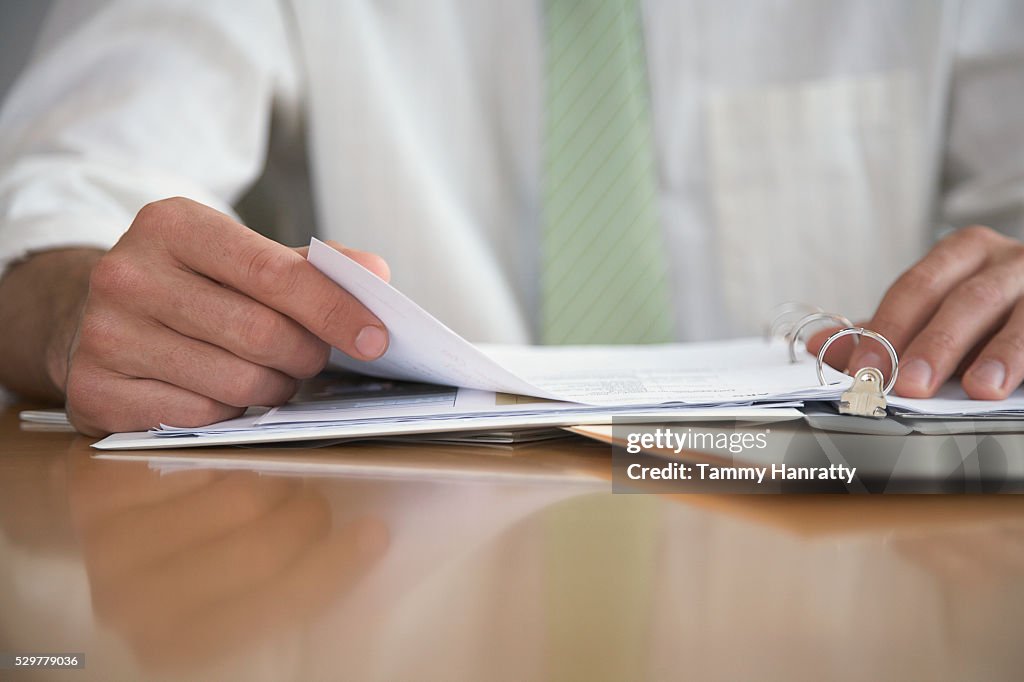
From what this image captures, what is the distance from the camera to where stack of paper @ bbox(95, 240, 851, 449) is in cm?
43

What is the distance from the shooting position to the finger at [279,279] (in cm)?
46

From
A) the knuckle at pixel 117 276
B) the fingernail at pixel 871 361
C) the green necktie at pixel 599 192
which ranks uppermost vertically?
the green necktie at pixel 599 192

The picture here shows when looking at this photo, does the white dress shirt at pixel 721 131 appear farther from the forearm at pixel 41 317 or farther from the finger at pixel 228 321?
the finger at pixel 228 321

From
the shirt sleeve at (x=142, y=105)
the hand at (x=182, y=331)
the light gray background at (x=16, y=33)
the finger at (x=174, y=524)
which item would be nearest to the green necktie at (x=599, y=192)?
the shirt sleeve at (x=142, y=105)

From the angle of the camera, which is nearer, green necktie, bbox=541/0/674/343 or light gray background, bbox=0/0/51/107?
green necktie, bbox=541/0/674/343

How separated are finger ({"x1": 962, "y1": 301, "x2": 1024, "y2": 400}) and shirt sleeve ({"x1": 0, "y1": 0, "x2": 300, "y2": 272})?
2.56ft

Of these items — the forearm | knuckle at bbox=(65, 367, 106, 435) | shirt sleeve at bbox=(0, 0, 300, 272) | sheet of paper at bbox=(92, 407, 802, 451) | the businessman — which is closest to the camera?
sheet of paper at bbox=(92, 407, 802, 451)

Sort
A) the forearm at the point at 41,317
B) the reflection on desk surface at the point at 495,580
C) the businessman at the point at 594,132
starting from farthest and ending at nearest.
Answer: the businessman at the point at 594,132, the forearm at the point at 41,317, the reflection on desk surface at the point at 495,580

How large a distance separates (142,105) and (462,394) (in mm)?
Answer: 743

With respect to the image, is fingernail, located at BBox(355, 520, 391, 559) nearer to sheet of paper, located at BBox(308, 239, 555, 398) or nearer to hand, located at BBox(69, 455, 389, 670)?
hand, located at BBox(69, 455, 389, 670)

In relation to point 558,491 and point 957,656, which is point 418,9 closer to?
point 558,491

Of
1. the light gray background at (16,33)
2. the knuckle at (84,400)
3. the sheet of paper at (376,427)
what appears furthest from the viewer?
the light gray background at (16,33)

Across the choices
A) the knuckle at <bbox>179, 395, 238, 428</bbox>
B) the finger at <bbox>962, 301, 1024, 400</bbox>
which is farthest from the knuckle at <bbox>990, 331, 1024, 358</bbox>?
the knuckle at <bbox>179, 395, 238, 428</bbox>

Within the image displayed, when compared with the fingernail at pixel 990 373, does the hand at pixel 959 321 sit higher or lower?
higher
